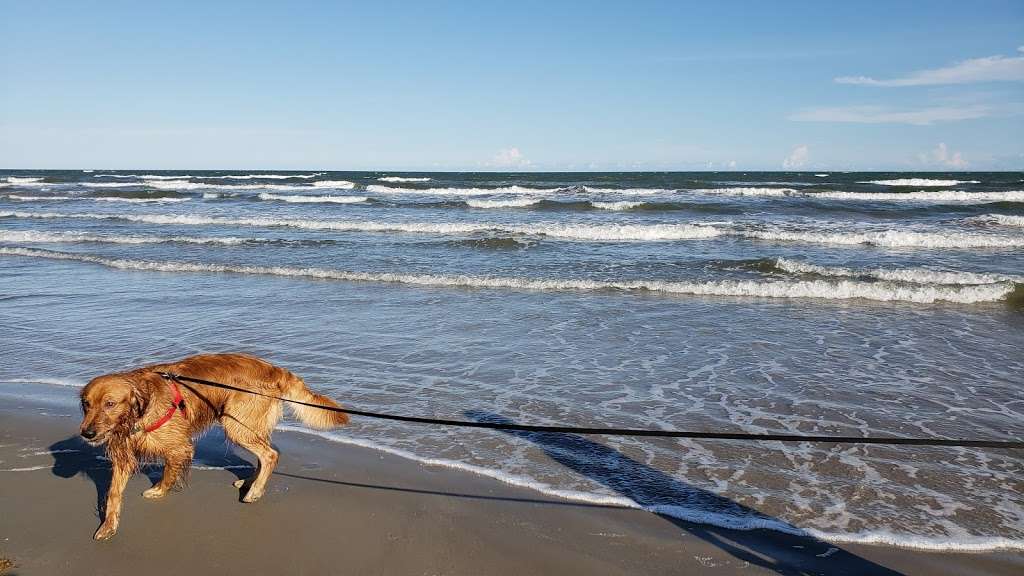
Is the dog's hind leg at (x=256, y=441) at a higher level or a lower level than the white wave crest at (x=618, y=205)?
lower

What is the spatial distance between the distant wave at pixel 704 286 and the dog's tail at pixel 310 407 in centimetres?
760

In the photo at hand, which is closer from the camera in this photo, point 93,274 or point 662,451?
point 662,451

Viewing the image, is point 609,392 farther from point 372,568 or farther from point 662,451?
point 372,568

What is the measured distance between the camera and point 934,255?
13.9m

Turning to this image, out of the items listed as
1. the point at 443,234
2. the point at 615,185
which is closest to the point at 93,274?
the point at 443,234

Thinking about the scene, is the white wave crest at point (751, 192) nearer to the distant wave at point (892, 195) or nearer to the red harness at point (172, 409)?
the distant wave at point (892, 195)

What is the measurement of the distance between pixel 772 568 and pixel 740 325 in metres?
5.81

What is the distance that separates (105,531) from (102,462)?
1105 mm

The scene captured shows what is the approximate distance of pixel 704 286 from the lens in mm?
11109

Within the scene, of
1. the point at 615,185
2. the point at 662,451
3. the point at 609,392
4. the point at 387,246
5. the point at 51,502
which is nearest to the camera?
the point at 51,502

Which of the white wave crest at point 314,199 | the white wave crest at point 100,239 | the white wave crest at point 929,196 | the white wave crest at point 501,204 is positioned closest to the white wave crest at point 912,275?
the white wave crest at point 100,239

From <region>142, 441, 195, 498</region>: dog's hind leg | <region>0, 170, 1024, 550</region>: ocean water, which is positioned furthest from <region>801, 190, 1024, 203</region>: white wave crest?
<region>142, 441, 195, 498</region>: dog's hind leg

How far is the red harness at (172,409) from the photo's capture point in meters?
3.50

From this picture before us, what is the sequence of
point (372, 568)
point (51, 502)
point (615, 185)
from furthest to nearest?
point (615, 185) < point (51, 502) < point (372, 568)
